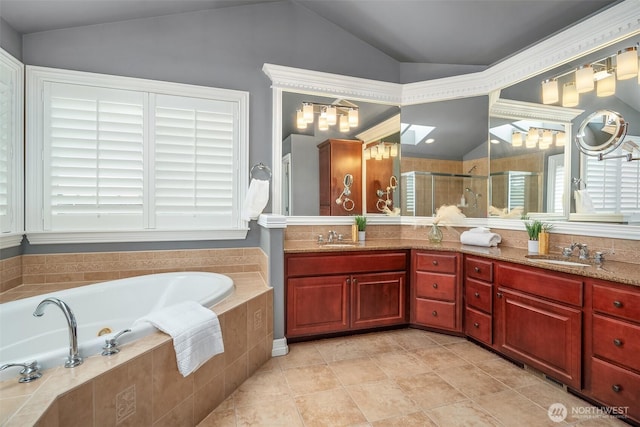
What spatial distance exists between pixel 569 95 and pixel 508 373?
7.19 feet

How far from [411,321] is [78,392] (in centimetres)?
260

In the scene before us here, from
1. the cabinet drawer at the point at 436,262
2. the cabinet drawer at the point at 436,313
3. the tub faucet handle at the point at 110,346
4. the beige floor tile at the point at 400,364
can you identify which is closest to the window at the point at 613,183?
the cabinet drawer at the point at 436,262

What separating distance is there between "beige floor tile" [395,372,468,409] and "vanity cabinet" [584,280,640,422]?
29.4 inches

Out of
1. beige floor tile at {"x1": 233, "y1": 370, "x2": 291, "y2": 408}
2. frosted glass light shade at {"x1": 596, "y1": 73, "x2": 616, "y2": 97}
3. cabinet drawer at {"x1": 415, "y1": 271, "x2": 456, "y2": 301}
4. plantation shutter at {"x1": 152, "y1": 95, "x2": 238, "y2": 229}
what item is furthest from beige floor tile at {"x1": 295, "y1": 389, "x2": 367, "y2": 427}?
frosted glass light shade at {"x1": 596, "y1": 73, "x2": 616, "y2": 97}

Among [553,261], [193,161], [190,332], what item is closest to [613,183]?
[553,261]

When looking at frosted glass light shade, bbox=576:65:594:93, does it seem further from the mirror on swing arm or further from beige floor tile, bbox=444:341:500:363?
beige floor tile, bbox=444:341:500:363

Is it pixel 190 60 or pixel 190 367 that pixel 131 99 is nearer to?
pixel 190 60

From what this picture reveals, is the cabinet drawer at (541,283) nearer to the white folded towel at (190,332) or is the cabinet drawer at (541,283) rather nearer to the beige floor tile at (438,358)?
the beige floor tile at (438,358)

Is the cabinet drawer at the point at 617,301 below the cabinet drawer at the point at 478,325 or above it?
above

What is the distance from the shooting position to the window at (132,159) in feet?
8.19

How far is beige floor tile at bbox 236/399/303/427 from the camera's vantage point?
68.6 inches

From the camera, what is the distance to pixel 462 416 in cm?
181

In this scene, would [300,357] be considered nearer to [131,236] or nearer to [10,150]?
[131,236]

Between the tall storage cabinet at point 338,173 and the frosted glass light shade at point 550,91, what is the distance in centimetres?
165
